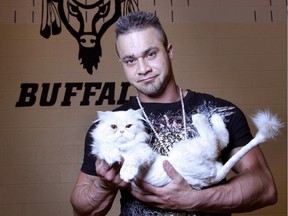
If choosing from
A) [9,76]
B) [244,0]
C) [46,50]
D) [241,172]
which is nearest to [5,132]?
[9,76]

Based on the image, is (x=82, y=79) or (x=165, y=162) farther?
(x=82, y=79)

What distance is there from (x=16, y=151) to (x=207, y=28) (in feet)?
4.80

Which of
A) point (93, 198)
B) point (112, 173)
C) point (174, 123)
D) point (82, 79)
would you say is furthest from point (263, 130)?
point (82, 79)

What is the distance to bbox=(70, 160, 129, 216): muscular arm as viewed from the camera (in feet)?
3.10

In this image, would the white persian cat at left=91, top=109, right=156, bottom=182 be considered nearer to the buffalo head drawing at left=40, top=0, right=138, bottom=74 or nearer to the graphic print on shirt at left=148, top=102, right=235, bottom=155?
the graphic print on shirt at left=148, top=102, right=235, bottom=155

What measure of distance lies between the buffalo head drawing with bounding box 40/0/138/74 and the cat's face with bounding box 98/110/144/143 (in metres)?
1.43

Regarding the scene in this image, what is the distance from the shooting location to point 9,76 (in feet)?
7.77

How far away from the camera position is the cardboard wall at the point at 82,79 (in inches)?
90.9

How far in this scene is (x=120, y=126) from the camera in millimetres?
1005

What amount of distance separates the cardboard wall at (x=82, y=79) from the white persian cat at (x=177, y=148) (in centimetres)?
138

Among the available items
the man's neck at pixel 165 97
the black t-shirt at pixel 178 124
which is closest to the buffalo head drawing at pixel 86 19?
the man's neck at pixel 165 97

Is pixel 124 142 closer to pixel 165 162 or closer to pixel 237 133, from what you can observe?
pixel 165 162

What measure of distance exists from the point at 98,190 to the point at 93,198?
0.04 meters

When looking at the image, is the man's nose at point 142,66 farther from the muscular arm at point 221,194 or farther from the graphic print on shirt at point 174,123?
the muscular arm at point 221,194
